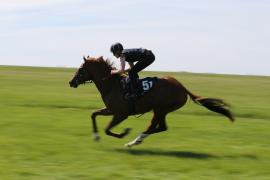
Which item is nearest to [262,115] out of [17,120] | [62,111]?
[62,111]

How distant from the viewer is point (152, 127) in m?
14.2

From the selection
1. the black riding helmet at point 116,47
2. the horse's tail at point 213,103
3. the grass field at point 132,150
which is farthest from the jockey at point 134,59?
the grass field at point 132,150

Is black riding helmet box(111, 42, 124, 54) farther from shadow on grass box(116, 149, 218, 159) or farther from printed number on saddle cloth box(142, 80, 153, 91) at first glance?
shadow on grass box(116, 149, 218, 159)

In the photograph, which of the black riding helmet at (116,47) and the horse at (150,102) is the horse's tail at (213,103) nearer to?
the horse at (150,102)

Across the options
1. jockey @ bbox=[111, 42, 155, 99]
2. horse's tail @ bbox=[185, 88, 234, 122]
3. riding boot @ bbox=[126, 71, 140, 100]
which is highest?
jockey @ bbox=[111, 42, 155, 99]

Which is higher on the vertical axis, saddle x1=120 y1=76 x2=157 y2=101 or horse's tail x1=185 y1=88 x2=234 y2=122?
saddle x1=120 y1=76 x2=157 y2=101

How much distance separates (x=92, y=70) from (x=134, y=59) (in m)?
1.30

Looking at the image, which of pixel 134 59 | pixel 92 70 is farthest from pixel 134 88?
pixel 92 70

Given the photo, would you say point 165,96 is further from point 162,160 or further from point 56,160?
point 56,160

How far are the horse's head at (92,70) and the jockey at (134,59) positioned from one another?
55 centimetres

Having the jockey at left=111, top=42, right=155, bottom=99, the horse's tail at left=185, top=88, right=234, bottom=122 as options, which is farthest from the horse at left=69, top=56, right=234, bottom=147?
the jockey at left=111, top=42, right=155, bottom=99

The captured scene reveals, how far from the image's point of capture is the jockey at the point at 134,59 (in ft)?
45.2

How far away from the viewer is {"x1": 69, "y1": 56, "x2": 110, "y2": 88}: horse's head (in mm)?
14594

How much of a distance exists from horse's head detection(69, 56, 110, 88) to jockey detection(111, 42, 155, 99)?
551mm
